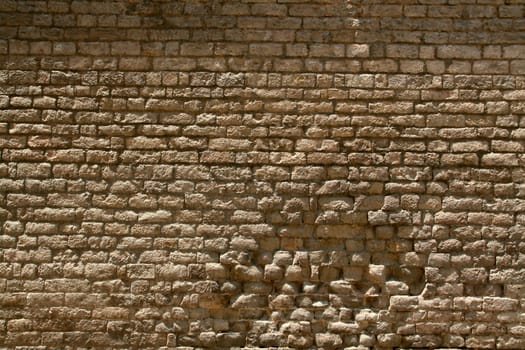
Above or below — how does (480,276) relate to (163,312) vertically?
above

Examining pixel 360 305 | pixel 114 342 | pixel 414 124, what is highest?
pixel 414 124

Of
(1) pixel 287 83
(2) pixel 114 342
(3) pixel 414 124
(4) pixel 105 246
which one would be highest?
(1) pixel 287 83

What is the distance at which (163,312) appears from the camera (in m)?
4.80

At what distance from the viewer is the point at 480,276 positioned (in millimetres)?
4777

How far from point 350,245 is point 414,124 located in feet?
3.72

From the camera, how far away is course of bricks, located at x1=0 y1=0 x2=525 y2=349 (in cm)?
479

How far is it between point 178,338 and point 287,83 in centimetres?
228

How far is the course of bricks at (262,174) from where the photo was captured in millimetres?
4785

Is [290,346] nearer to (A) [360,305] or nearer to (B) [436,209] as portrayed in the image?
(A) [360,305]

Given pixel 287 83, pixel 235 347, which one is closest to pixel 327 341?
pixel 235 347

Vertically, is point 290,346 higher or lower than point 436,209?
lower

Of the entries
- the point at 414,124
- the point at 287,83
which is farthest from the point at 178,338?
the point at 414,124

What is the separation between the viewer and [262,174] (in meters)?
4.89

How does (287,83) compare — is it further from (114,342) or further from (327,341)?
(114,342)
